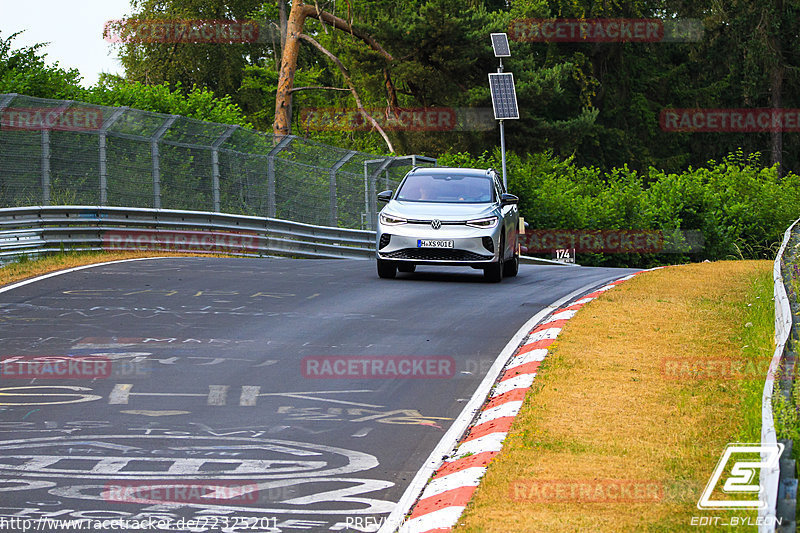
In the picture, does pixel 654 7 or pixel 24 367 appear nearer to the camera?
pixel 24 367

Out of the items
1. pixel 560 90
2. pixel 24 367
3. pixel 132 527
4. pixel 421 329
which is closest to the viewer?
pixel 132 527

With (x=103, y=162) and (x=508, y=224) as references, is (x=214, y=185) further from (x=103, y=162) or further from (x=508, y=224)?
(x=508, y=224)

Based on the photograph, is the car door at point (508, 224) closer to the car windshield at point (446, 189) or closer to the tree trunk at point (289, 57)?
the car windshield at point (446, 189)

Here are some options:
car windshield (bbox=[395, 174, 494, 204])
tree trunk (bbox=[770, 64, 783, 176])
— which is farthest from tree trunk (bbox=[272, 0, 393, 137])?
tree trunk (bbox=[770, 64, 783, 176])

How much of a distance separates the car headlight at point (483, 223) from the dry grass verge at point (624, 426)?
471 centimetres

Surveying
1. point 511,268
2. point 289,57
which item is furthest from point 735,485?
point 289,57

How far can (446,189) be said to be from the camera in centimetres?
1834

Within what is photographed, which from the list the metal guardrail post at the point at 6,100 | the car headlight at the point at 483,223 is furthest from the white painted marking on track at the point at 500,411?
the metal guardrail post at the point at 6,100

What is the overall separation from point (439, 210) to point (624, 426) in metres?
10.2

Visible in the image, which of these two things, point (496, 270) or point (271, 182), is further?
point (271, 182)

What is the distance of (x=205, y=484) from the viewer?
21.5ft

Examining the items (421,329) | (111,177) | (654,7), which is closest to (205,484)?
(421,329)

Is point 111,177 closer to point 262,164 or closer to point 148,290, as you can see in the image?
point 262,164

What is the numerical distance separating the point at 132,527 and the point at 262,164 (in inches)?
767
